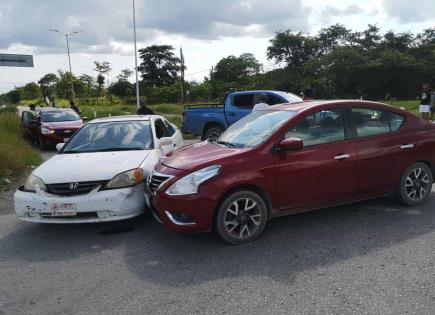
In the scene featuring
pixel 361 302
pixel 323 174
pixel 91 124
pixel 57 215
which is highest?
pixel 91 124

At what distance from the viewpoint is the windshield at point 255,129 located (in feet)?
17.6

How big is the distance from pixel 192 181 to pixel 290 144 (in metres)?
1.19

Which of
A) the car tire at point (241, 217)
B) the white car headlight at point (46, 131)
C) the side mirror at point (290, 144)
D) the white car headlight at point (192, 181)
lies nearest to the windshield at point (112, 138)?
the white car headlight at point (192, 181)

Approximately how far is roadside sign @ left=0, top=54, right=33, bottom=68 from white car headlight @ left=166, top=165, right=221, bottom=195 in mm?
12593

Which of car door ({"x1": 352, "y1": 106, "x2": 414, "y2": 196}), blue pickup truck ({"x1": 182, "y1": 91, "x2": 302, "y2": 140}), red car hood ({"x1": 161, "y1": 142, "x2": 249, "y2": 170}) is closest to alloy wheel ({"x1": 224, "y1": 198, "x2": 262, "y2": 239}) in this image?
red car hood ({"x1": 161, "y1": 142, "x2": 249, "y2": 170})

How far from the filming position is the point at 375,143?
574 centimetres

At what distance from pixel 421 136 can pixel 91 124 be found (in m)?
5.16

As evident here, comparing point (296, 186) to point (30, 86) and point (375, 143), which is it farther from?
point (30, 86)

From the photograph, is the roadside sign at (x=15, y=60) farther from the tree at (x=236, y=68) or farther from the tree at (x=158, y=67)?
the tree at (x=158, y=67)

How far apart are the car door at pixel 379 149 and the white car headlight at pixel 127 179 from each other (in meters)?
2.77

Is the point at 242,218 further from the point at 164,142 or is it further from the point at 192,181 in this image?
the point at 164,142

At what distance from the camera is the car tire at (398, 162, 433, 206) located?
19.7ft

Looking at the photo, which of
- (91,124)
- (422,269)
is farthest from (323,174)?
(91,124)

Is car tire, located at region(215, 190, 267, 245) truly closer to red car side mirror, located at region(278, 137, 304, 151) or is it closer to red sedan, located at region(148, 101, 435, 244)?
red sedan, located at region(148, 101, 435, 244)
